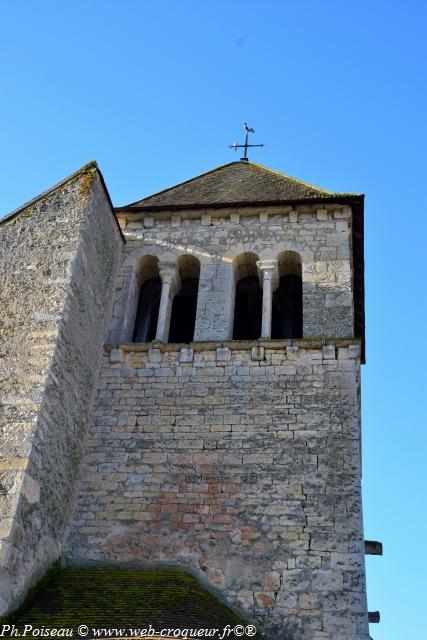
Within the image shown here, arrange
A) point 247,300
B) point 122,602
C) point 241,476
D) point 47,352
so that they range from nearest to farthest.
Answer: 1. point 122,602
2. point 47,352
3. point 241,476
4. point 247,300

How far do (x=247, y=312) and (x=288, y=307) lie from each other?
98 centimetres

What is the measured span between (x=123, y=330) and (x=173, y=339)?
5.83ft

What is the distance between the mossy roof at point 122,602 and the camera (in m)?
7.14

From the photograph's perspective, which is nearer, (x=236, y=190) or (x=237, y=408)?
(x=237, y=408)

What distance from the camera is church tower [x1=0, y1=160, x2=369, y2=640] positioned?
8305mm

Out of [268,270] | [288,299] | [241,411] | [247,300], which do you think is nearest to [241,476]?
[241,411]

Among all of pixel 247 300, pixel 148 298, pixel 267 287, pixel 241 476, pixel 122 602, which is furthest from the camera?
pixel 247 300

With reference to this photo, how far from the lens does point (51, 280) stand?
9375 mm

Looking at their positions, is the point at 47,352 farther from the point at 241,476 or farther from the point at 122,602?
the point at 122,602

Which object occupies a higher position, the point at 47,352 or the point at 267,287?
the point at 267,287

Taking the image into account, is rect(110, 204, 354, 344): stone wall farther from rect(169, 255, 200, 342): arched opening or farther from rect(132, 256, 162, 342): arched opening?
rect(169, 255, 200, 342): arched opening

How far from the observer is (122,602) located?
7594 millimetres

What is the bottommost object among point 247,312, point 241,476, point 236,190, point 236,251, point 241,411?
point 241,476

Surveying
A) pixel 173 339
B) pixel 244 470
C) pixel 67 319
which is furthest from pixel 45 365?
pixel 173 339
